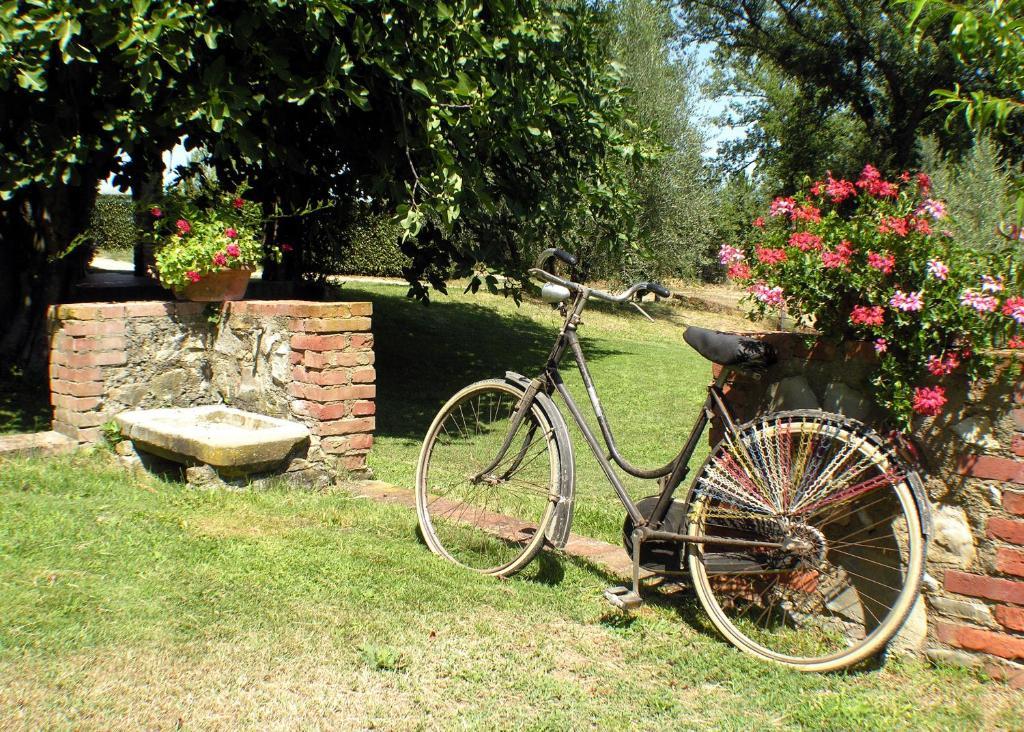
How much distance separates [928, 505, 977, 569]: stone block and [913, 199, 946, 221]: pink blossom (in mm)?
940

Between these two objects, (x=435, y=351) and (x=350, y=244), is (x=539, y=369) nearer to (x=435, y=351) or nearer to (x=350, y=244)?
(x=435, y=351)

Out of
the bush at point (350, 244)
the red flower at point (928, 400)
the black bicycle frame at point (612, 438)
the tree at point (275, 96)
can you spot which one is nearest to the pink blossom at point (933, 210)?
the red flower at point (928, 400)

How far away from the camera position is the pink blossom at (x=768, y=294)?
10.1 feet

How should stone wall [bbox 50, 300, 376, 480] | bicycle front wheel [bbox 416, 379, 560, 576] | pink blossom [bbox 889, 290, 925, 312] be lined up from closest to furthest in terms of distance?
pink blossom [bbox 889, 290, 925, 312]
bicycle front wheel [bbox 416, 379, 560, 576]
stone wall [bbox 50, 300, 376, 480]

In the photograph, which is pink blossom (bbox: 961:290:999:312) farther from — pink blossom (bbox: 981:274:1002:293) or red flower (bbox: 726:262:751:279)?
red flower (bbox: 726:262:751:279)

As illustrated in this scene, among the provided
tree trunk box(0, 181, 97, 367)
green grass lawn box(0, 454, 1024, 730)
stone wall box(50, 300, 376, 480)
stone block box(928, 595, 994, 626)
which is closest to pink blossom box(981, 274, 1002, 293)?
stone block box(928, 595, 994, 626)

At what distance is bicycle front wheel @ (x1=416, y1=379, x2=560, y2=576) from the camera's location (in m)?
3.52

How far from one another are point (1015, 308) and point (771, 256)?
0.77 meters

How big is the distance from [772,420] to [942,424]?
0.53m

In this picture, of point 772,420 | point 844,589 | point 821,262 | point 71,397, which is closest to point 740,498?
point 772,420

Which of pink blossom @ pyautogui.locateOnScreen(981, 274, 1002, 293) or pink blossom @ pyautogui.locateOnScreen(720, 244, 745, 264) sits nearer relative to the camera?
pink blossom @ pyautogui.locateOnScreen(981, 274, 1002, 293)

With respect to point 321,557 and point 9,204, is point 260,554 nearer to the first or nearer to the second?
point 321,557

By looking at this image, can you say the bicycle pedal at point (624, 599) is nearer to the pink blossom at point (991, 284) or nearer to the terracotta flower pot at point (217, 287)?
the pink blossom at point (991, 284)

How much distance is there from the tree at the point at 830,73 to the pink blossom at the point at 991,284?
43.6 feet
